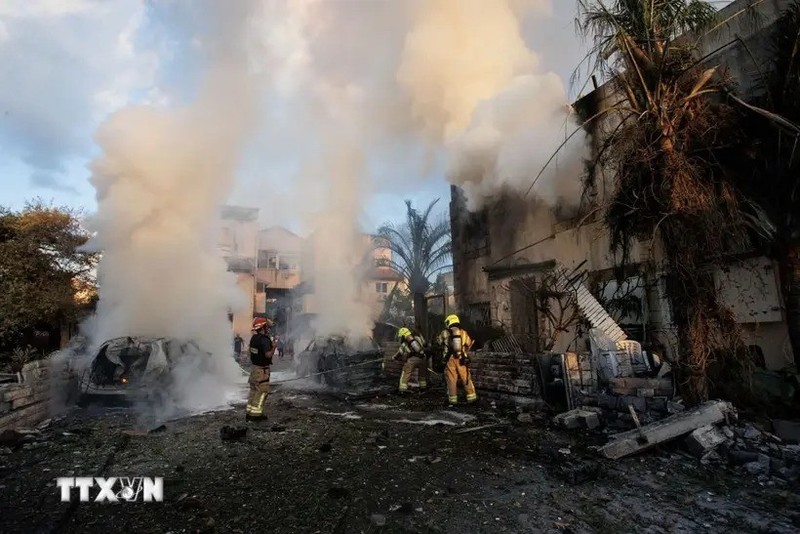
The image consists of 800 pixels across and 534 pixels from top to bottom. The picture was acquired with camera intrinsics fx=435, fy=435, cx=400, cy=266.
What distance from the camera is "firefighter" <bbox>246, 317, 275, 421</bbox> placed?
265 inches

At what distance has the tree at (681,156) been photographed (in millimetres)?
5531

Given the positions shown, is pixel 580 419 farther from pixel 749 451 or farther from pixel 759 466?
pixel 759 466

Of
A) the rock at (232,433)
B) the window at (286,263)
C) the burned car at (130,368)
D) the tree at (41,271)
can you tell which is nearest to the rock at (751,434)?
the rock at (232,433)

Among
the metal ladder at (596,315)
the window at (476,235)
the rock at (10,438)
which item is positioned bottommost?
the rock at (10,438)

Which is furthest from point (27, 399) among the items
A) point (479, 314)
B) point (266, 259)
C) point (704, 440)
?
point (266, 259)

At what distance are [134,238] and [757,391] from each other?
1344cm

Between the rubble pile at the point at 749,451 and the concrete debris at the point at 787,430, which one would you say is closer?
the rubble pile at the point at 749,451

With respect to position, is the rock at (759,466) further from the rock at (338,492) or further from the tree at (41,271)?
the tree at (41,271)

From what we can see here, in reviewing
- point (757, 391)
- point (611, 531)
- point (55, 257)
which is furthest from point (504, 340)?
point (55, 257)

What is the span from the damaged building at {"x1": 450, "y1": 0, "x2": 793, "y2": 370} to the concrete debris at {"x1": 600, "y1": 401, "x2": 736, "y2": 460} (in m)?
1.78

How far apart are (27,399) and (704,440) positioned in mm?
8754

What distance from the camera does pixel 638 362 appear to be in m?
6.38

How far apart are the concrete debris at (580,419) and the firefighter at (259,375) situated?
14.2 ft

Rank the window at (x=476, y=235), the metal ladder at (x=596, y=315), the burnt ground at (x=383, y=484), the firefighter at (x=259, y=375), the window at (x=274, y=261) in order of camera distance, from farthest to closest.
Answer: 1. the window at (x=274, y=261)
2. the window at (x=476, y=235)
3. the metal ladder at (x=596, y=315)
4. the firefighter at (x=259, y=375)
5. the burnt ground at (x=383, y=484)
